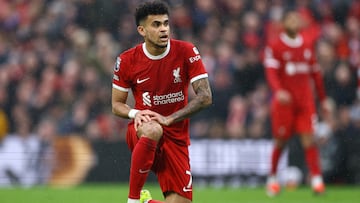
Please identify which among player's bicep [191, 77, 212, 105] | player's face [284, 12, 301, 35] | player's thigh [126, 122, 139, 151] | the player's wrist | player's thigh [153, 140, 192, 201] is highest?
player's face [284, 12, 301, 35]

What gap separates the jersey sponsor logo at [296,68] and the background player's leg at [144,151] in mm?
5717

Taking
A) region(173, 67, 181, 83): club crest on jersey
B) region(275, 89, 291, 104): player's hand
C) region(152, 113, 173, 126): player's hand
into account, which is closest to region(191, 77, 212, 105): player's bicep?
region(173, 67, 181, 83): club crest on jersey

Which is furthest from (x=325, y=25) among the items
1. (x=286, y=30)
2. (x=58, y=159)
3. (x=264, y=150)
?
(x=58, y=159)

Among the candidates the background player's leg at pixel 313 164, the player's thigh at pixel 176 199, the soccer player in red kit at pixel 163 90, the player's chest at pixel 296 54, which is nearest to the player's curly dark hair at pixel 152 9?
the soccer player in red kit at pixel 163 90

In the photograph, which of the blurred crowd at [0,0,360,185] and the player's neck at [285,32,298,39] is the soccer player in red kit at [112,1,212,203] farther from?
the blurred crowd at [0,0,360,185]

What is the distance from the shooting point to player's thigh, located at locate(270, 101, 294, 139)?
500 inches

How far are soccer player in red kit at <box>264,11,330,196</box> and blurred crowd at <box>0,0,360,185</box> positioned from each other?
205 cm

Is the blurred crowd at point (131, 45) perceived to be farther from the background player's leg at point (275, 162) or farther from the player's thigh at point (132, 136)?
the player's thigh at point (132, 136)

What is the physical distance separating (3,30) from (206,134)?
5699 millimetres

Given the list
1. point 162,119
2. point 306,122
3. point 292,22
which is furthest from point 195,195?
point 162,119

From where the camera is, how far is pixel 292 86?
12812mm

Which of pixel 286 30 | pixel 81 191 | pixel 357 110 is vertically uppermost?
pixel 286 30

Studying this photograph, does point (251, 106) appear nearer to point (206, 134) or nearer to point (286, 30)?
point (206, 134)

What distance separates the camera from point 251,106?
16109 millimetres
